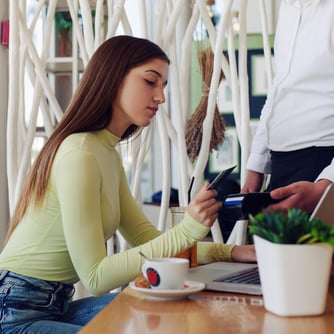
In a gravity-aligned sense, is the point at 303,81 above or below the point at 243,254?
above

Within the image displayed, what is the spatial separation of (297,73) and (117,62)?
0.55 meters

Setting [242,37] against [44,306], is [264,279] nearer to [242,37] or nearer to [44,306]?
[44,306]

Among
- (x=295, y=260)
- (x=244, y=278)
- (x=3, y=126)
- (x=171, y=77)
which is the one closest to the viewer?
(x=295, y=260)

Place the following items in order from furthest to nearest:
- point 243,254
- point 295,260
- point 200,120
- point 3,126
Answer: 1. point 200,120
2. point 3,126
3. point 243,254
4. point 295,260

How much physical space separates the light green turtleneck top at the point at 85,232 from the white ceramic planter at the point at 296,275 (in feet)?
1.10

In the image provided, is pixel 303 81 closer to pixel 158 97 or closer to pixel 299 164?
pixel 299 164

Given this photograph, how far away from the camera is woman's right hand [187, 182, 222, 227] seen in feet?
3.87

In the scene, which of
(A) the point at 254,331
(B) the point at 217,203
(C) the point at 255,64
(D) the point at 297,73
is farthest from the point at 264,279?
(C) the point at 255,64

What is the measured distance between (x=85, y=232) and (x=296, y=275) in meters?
0.54

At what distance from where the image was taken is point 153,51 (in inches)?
62.0

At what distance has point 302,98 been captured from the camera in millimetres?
1775

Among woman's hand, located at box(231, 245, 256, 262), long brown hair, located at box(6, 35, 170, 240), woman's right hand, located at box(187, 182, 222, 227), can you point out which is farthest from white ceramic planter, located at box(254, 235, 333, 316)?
long brown hair, located at box(6, 35, 170, 240)

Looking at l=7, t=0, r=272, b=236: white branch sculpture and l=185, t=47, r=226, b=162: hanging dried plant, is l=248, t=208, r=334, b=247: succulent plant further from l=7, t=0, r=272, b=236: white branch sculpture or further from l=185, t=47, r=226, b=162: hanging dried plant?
l=185, t=47, r=226, b=162: hanging dried plant

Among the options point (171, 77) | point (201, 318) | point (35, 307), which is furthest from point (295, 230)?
point (171, 77)
